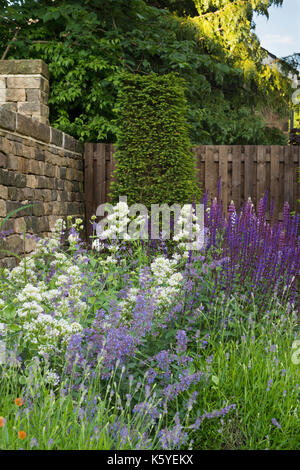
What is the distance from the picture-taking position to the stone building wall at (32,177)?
14.8ft

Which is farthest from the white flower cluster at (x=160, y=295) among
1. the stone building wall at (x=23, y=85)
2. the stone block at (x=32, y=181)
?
the stone building wall at (x=23, y=85)

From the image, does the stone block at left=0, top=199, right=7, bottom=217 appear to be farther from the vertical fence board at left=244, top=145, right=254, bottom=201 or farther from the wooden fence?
the vertical fence board at left=244, top=145, right=254, bottom=201

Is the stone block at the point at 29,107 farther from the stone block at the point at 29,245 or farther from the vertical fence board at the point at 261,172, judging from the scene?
the vertical fence board at the point at 261,172

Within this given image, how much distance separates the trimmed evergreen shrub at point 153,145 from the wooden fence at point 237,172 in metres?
1.48

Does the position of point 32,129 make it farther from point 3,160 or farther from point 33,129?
point 3,160

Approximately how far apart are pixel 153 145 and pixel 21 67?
7.00 ft

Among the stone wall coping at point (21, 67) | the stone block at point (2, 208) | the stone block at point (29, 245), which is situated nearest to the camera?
the stone block at point (2, 208)

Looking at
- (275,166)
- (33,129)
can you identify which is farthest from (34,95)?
(275,166)

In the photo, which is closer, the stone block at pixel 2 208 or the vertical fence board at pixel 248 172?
the stone block at pixel 2 208

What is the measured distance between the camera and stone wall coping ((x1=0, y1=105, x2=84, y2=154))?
453 centimetres

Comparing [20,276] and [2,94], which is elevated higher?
[2,94]

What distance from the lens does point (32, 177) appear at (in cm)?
528

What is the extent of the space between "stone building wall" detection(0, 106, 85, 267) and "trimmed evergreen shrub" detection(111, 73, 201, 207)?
2.67 feet

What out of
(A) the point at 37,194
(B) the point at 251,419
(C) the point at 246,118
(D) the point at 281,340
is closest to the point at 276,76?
(C) the point at 246,118
